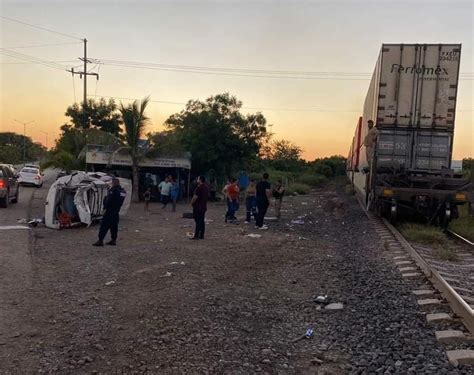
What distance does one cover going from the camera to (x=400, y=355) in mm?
4738

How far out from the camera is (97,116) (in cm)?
4069

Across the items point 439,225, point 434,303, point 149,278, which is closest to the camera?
point 434,303

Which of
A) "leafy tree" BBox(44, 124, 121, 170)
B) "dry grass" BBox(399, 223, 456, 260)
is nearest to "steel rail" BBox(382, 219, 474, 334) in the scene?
"dry grass" BBox(399, 223, 456, 260)

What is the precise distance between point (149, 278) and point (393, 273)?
13.5 ft

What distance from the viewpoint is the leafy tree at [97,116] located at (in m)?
40.4

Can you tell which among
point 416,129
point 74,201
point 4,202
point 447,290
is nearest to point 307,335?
point 447,290

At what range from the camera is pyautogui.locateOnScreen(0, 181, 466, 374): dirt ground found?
4684 mm

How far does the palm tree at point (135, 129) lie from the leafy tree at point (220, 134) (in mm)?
2310

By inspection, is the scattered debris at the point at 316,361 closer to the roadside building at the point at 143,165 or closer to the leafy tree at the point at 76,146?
the roadside building at the point at 143,165

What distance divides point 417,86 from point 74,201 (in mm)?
10333

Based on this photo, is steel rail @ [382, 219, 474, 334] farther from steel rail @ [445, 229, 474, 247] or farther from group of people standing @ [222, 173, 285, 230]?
group of people standing @ [222, 173, 285, 230]

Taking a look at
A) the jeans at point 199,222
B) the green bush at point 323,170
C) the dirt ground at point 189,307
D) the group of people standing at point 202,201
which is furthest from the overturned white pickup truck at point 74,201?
the green bush at point 323,170

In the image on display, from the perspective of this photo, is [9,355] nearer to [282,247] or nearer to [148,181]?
[282,247]

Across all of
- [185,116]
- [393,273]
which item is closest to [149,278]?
[393,273]
